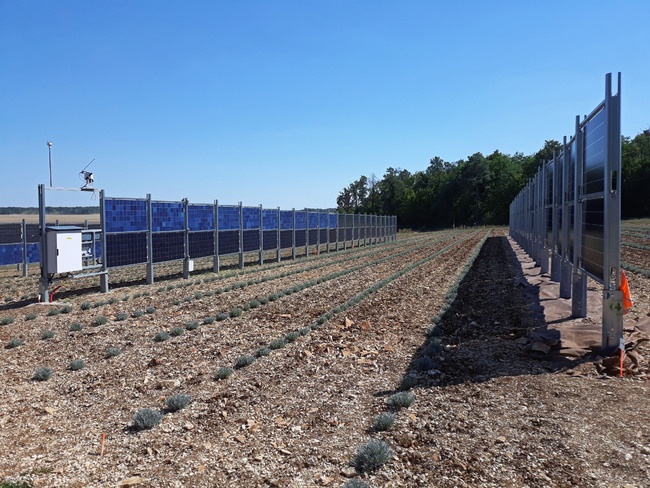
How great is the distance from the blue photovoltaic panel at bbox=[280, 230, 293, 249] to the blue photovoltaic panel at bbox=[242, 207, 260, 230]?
294 cm

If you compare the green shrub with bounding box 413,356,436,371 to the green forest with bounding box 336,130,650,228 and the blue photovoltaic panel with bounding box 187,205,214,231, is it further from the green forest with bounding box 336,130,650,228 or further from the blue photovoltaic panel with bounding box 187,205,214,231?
the green forest with bounding box 336,130,650,228

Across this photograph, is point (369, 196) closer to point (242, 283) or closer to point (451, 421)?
point (242, 283)

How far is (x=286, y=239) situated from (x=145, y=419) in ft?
74.1

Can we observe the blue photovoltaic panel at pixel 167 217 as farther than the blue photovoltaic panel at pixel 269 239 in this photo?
No

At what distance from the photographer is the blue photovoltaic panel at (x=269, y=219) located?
82.8ft

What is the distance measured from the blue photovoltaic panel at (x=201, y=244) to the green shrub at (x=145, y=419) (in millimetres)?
14083

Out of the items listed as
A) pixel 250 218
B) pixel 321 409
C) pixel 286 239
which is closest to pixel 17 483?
pixel 321 409

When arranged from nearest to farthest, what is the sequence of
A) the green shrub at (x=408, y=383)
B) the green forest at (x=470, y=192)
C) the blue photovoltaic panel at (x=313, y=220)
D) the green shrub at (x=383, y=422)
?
the green shrub at (x=383, y=422) < the green shrub at (x=408, y=383) < the blue photovoltaic panel at (x=313, y=220) < the green forest at (x=470, y=192)

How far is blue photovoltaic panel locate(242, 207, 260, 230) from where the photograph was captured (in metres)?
23.2

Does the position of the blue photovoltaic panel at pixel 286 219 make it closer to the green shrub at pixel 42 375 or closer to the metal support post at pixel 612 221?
the green shrub at pixel 42 375

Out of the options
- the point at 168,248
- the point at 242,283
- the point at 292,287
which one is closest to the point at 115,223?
the point at 168,248

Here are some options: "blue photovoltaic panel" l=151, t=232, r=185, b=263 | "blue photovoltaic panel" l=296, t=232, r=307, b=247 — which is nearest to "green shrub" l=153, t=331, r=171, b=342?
"blue photovoltaic panel" l=151, t=232, r=185, b=263

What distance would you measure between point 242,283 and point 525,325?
30.3 feet

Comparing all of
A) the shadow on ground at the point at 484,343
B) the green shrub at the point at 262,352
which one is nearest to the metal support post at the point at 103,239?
the green shrub at the point at 262,352
